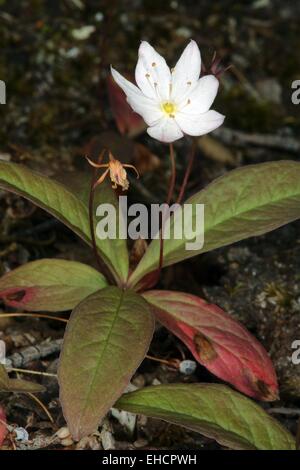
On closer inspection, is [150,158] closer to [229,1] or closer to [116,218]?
[116,218]

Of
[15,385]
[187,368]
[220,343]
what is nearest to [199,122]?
[220,343]

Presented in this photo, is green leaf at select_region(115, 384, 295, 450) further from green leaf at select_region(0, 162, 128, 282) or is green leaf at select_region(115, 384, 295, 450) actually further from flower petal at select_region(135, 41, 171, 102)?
flower petal at select_region(135, 41, 171, 102)

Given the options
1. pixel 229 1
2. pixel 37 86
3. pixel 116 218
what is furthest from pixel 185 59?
pixel 229 1

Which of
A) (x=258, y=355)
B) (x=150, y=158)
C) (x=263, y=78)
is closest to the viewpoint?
(x=258, y=355)
